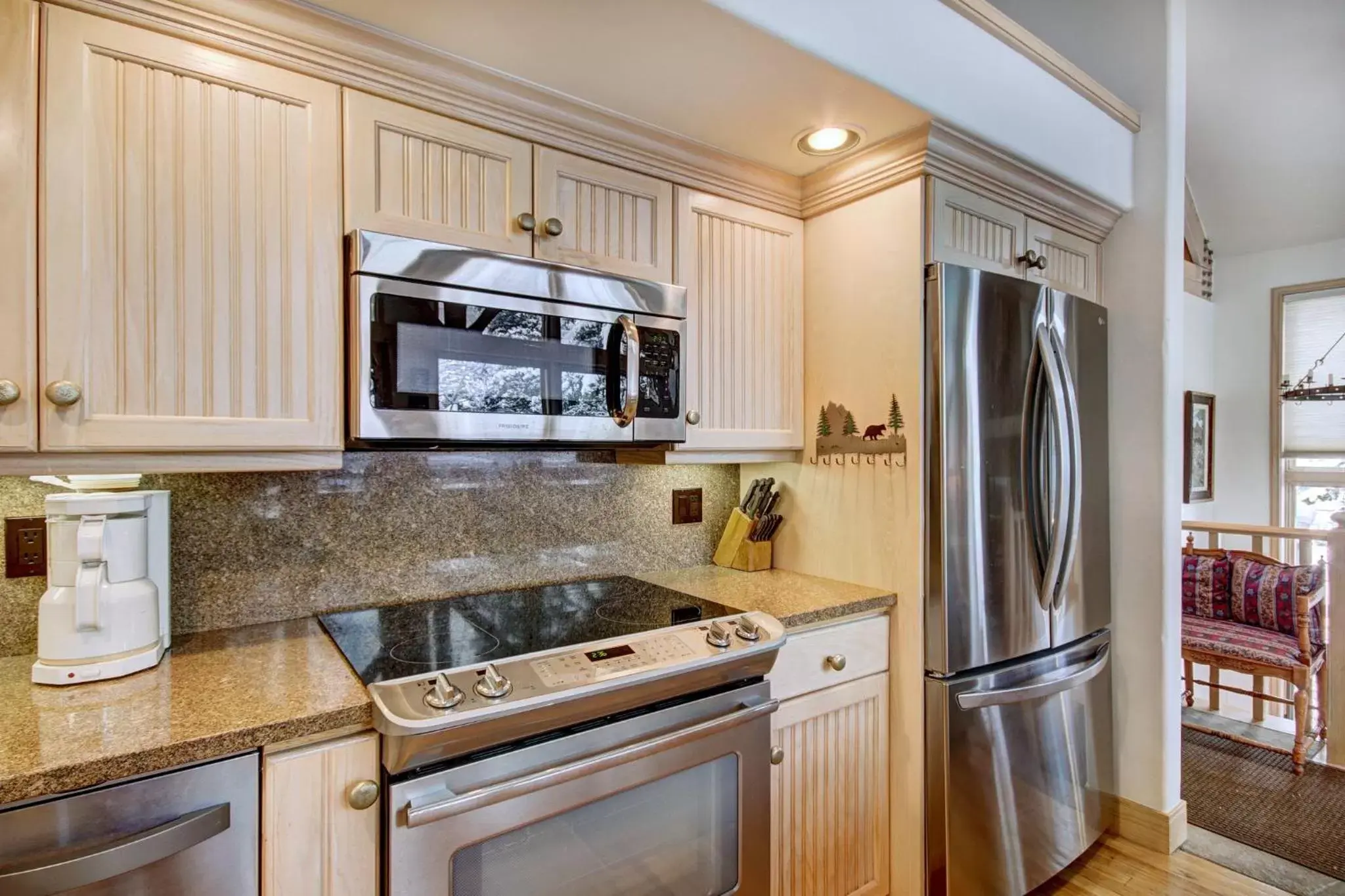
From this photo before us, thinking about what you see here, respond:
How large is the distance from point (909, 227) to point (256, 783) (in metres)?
1.81

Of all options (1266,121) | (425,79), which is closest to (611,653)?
(425,79)

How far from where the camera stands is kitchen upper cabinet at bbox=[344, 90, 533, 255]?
1369 millimetres

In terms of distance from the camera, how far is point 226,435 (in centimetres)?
124

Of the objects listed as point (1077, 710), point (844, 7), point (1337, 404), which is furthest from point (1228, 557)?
point (844, 7)

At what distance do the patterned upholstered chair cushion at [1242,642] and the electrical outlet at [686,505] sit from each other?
7.31 feet

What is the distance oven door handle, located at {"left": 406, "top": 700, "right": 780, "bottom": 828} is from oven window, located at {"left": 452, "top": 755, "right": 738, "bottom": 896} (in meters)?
0.07

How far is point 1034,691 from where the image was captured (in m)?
1.87

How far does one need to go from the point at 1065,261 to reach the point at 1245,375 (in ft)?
12.1

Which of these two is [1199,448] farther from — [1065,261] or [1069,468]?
[1069,468]

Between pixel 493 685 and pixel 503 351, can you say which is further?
pixel 503 351

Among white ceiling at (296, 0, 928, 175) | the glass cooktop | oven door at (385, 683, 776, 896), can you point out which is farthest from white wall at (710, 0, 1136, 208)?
oven door at (385, 683, 776, 896)

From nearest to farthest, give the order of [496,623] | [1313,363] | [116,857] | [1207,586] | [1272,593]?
[116,857] < [496,623] < [1272,593] < [1207,586] < [1313,363]

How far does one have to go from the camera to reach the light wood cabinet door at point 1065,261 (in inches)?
82.9

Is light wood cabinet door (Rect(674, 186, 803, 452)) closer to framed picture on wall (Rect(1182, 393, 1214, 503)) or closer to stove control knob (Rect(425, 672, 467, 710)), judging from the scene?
stove control knob (Rect(425, 672, 467, 710))
